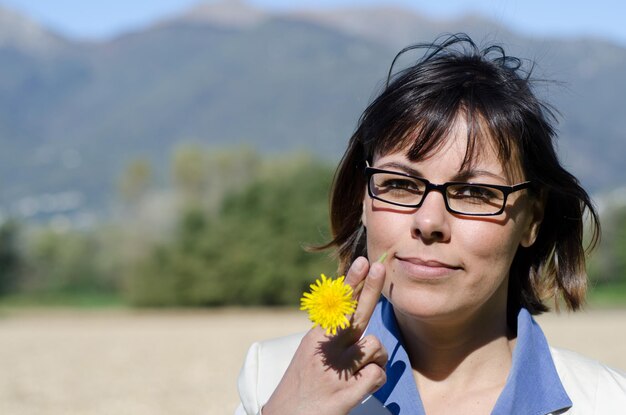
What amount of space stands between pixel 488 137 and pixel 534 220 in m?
0.39

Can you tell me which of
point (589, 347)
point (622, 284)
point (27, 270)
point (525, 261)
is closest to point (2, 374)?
point (589, 347)

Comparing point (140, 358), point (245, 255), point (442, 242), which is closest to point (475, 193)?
point (442, 242)

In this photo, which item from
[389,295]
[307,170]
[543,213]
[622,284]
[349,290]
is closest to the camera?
[349,290]

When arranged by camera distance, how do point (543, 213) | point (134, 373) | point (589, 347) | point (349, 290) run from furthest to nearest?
point (589, 347) → point (134, 373) → point (543, 213) → point (349, 290)

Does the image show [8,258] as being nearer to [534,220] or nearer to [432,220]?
[534,220]

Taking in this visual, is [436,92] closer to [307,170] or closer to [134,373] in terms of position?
[134,373]

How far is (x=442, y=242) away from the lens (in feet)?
7.64

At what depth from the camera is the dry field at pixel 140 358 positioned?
15.7 metres

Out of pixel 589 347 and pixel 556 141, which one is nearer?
pixel 556 141

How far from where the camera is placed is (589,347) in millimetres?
23047

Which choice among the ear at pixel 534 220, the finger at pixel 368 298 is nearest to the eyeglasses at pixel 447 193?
the ear at pixel 534 220

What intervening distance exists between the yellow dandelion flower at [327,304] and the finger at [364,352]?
13cm

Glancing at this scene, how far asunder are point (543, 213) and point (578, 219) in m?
0.13

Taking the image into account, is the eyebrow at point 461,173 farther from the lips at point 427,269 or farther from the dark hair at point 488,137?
the lips at point 427,269
